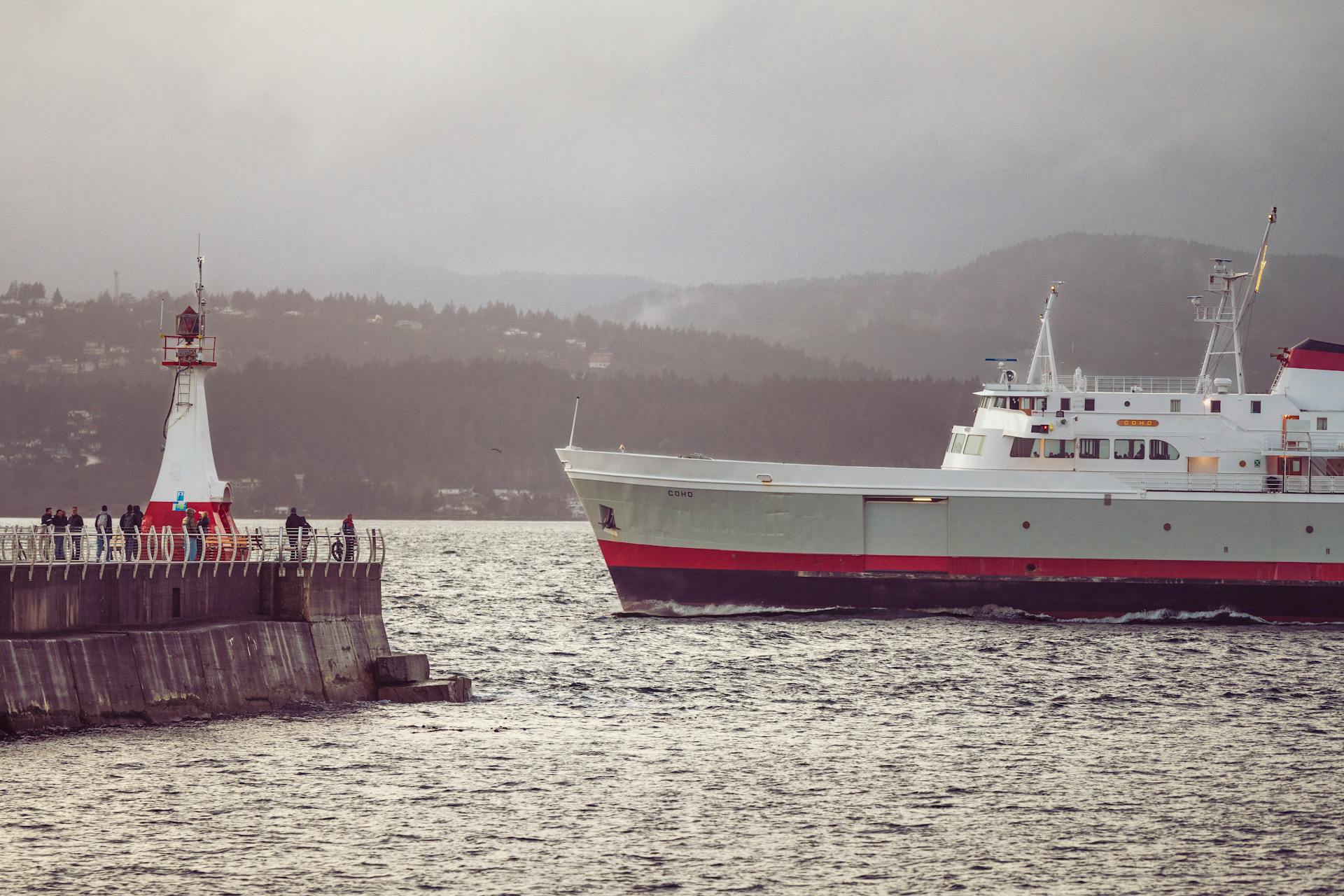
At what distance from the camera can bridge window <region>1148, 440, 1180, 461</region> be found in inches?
1829

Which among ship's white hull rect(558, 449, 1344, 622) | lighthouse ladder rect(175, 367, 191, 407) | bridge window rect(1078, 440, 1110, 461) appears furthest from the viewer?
bridge window rect(1078, 440, 1110, 461)

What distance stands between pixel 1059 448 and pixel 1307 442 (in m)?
7.93

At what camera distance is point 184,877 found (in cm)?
1894

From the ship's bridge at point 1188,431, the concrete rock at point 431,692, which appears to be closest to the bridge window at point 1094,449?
the ship's bridge at point 1188,431

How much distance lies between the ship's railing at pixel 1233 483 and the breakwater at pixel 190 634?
79.6 feet

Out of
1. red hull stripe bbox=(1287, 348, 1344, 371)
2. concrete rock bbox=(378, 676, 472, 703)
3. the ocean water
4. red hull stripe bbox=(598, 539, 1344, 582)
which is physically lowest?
the ocean water

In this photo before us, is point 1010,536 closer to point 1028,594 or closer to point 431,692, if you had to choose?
point 1028,594

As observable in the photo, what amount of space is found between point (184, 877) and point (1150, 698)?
23491 mm

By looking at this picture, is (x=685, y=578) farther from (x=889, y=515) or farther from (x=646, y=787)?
(x=646, y=787)

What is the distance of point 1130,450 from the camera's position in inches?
1833

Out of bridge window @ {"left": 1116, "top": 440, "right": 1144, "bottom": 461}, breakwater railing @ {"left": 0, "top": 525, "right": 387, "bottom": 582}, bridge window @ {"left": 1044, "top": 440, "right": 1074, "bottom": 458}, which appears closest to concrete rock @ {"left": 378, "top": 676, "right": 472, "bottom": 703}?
breakwater railing @ {"left": 0, "top": 525, "right": 387, "bottom": 582}

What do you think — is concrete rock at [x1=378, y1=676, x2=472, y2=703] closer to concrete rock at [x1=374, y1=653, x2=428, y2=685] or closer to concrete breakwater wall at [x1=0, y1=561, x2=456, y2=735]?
concrete rock at [x1=374, y1=653, x2=428, y2=685]

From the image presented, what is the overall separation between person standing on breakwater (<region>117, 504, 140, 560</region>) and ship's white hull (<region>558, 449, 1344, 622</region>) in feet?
65.4

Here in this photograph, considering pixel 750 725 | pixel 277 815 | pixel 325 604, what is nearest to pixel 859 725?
pixel 750 725
